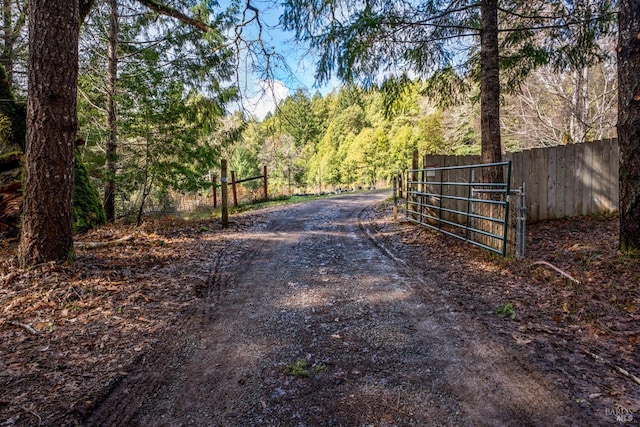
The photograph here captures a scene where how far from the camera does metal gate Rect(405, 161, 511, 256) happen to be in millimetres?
4910

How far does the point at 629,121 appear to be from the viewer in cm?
396

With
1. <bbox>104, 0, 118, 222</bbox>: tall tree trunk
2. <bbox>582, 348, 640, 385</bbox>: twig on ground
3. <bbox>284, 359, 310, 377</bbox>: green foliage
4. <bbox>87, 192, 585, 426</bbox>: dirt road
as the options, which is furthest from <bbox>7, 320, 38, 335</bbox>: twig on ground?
<bbox>104, 0, 118, 222</bbox>: tall tree trunk

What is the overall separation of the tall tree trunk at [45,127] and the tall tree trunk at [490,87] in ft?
18.6

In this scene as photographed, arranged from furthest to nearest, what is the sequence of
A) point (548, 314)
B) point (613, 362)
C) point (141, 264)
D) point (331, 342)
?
point (141, 264), point (548, 314), point (331, 342), point (613, 362)

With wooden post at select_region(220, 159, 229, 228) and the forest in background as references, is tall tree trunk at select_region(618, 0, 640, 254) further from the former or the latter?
wooden post at select_region(220, 159, 229, 228)

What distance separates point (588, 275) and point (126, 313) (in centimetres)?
497

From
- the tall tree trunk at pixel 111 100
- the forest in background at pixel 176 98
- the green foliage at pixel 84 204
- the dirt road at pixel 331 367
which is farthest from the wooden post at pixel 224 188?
the dirt road at pixel 331 367

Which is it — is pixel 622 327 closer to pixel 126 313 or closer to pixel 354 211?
pixel 126 313

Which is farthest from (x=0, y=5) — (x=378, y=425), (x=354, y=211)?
(x=378, y=425)

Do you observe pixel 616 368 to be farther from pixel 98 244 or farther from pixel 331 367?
pixel 98 244

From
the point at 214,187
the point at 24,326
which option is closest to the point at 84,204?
the point at 214,187

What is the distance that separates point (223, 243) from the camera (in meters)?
6.32

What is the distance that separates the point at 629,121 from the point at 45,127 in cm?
680

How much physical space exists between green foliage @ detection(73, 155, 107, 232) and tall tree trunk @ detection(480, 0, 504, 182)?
7.30 m
